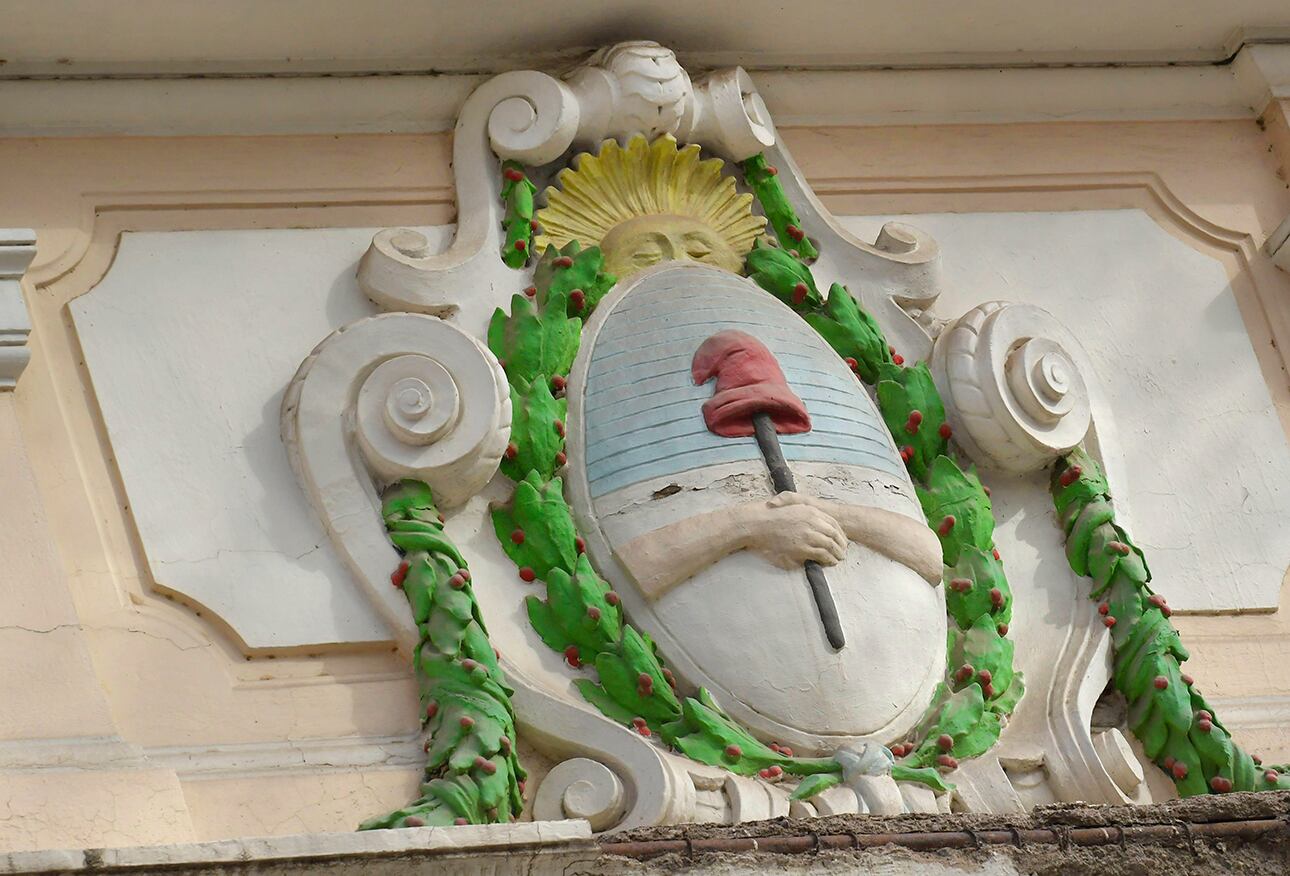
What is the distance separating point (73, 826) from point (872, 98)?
2.62 m

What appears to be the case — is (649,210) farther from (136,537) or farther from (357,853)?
(357,853)

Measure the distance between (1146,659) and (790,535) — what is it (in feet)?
2.66

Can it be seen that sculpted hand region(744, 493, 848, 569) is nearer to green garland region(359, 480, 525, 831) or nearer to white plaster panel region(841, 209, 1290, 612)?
green garland region(359, 480, 525, 831)

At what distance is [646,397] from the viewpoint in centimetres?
494

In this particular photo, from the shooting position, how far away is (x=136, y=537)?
4730 millimetres

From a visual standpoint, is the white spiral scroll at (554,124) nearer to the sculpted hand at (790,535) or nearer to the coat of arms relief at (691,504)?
the coat of arms relief at (691,504)

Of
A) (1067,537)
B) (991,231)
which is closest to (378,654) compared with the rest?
(1067,537)

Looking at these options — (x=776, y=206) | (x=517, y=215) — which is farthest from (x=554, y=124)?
(x=776, y=206)

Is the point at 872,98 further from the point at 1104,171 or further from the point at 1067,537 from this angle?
the point at 1067,537

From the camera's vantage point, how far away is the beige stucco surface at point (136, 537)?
441 centimetres

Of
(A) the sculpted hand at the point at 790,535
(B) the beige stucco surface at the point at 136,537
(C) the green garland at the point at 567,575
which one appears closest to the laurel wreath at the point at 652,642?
(C) the green garland at the point at 567,575

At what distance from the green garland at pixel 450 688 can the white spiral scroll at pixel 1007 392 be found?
117cm

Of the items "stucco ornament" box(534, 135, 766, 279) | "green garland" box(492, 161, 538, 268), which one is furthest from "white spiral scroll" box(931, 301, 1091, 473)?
"green garland" box(492, 161, 538, 268)

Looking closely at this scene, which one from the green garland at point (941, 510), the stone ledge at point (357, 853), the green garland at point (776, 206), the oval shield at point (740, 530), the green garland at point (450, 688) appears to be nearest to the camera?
the stone ledge at point (357, 853)
